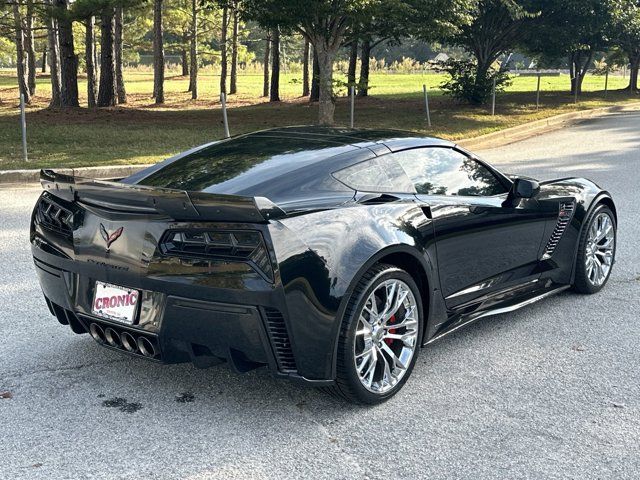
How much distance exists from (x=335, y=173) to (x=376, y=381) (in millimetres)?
1148

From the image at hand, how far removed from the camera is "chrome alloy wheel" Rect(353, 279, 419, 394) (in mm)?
3787

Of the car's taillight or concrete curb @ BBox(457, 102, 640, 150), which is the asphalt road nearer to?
the car's taillight

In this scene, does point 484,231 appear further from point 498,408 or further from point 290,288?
point 290,288

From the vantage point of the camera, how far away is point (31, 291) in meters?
5.78

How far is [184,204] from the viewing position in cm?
341

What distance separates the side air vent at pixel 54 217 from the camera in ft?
12.9

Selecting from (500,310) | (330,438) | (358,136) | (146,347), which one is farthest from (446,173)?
(146,347)

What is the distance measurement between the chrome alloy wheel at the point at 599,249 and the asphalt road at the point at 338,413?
23.5 inches

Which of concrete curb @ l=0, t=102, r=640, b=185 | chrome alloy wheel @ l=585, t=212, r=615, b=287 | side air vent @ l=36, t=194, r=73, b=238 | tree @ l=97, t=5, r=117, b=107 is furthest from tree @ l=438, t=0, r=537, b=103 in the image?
side air vent @ l=36, t=194, r=73, b=238

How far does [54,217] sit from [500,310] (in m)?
2.83

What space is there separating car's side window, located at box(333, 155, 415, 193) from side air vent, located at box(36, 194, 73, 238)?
145 centimetres

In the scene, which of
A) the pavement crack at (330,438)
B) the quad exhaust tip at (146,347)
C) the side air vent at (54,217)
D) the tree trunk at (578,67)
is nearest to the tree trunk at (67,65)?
the side air vent at (54,217)

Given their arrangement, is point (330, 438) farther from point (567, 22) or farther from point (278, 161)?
point (567, 22)

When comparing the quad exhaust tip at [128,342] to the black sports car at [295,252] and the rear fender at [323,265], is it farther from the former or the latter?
the rear fender at [323,265]
